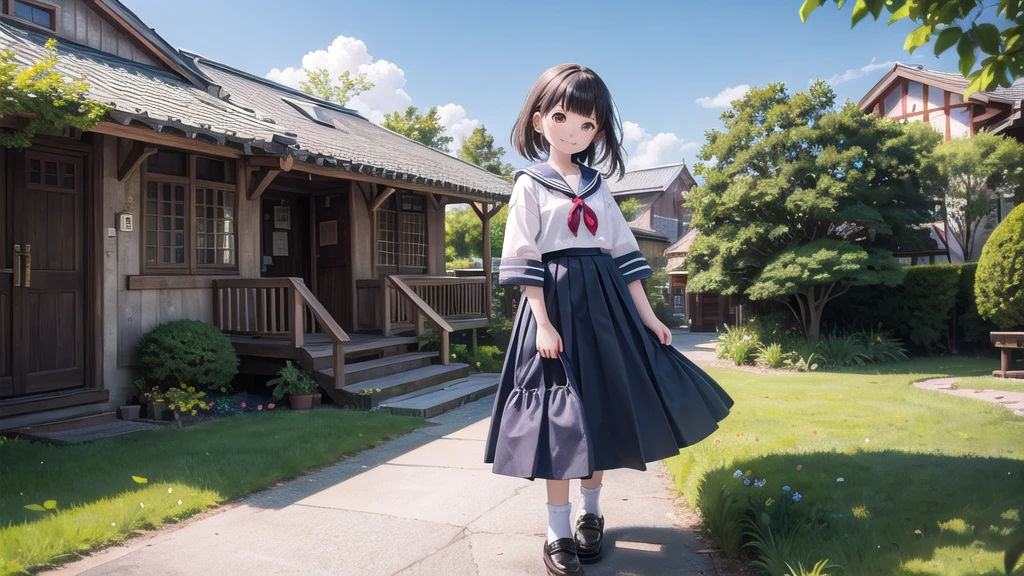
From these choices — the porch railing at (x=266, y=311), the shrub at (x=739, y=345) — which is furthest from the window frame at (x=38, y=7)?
the shrub at (x=739, y=345)

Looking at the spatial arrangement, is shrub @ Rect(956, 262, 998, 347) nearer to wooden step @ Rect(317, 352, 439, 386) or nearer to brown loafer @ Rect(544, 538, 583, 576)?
wooden step @ Rect(317, 352, 439, 386)

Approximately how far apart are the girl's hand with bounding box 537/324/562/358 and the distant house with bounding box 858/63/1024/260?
51.1 ft

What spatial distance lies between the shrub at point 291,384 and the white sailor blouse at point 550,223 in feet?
15.7

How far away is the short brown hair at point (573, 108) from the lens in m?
3.01

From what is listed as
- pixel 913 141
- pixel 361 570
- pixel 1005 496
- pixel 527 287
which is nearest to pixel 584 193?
pixel 527 287

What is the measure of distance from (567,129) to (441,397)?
4878 mm

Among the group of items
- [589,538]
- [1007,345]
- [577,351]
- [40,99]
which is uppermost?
[40,99]

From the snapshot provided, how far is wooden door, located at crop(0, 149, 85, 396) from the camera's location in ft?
19.5

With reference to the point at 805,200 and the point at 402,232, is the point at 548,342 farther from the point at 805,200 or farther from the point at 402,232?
the point at 805,200

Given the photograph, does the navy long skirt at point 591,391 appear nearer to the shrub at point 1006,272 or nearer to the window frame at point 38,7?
the window frame at point 38,7

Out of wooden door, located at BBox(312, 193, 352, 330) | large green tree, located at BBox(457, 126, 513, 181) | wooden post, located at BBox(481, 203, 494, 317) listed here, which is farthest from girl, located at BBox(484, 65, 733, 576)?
large green tree, located at BBox(457, 126, 513, 181)

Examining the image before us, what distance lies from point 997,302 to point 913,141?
3334 mm

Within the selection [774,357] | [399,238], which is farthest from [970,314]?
[399,238]

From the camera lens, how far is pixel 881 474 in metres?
3.70
